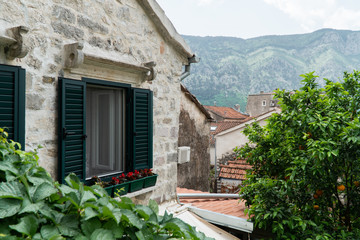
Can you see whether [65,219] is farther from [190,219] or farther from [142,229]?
[190,219]

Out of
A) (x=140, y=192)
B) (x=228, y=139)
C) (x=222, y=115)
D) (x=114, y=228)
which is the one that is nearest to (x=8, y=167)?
(x=114, y=228)

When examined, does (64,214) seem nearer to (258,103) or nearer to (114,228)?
(114,228)

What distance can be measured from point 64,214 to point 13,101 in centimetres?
180

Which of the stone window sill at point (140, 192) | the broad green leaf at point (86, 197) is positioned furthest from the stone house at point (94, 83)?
Result: the broad green leaf at point (86, 197)

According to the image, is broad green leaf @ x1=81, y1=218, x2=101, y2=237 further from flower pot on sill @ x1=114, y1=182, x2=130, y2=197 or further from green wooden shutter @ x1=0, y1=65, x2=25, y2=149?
flower pot on sill @ x1=114, y1=182, x2=130, y2=197

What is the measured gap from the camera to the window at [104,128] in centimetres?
345

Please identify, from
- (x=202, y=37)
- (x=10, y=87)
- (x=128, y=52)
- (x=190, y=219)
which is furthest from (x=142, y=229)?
(x=202, y=37)

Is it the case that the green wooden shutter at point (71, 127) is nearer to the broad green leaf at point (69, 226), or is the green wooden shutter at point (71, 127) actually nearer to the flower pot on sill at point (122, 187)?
the flower pot on sill at point (122, 187)

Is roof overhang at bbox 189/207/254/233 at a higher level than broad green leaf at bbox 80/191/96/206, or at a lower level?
lower

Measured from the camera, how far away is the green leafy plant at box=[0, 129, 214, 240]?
1.34 metres

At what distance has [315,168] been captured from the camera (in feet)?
14.6

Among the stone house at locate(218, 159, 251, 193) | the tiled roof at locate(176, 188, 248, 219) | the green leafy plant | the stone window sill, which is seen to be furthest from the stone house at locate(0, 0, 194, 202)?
the stone house at locate(218, 159, 251, 193)

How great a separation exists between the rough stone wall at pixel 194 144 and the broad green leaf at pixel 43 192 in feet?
25.3

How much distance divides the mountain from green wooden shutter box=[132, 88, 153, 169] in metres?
77.1
